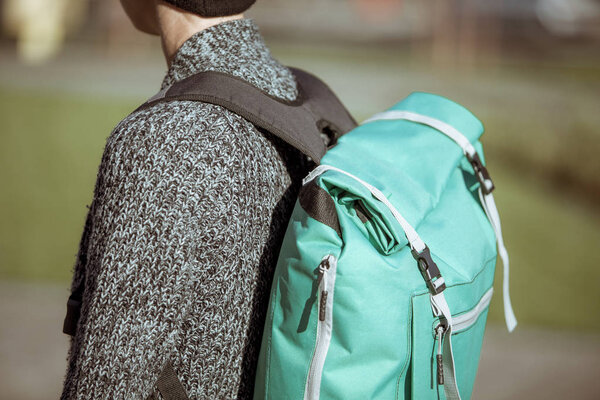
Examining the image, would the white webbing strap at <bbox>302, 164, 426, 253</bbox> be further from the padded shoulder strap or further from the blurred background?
the blurred background

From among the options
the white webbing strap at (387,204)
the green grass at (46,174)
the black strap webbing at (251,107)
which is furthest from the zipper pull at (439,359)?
the green grass at (46,174)

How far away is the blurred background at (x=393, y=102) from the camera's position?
406 centimetres

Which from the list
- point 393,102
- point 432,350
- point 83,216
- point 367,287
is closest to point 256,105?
point 367,287

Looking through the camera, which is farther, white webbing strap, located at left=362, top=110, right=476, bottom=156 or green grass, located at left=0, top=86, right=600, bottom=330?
green grass, located at left=0, top=86, right=600, bottom=330

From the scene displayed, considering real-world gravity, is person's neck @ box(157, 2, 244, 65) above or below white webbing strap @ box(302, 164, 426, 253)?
above

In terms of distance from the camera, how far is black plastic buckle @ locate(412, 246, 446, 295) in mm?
1170

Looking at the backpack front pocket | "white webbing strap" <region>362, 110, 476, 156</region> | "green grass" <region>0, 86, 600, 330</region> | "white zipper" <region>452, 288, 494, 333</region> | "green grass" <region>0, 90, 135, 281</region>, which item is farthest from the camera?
"green grass" <region>0, 90, 135, 281</region>

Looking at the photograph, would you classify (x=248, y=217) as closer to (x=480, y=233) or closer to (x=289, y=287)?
(x=289, y=287)

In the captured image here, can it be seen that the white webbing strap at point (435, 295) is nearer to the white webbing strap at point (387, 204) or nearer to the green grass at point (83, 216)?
the white webbing strap at point (387, 204)

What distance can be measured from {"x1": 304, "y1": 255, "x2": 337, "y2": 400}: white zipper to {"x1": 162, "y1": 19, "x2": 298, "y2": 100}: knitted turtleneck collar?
40cm

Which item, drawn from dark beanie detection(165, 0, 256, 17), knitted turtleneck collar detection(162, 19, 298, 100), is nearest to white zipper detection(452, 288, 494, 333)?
knitted turtleneck collar detection(162, 19, 298, 100)

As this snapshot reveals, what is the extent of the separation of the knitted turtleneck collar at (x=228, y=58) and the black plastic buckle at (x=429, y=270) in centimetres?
43

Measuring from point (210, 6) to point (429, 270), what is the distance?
2.17 ft

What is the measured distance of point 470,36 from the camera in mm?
14398
